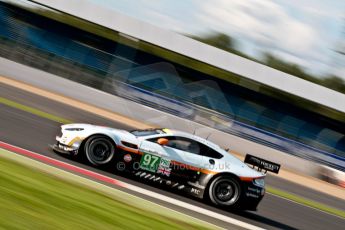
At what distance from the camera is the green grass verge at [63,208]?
6066 mm

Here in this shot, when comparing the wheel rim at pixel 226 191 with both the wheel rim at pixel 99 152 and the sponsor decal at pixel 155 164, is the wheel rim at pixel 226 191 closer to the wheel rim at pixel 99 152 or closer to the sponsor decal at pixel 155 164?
the sponsor decal at pixel 155 164

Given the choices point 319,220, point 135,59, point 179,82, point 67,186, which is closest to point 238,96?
point 179,82

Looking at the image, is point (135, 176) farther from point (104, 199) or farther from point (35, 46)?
point (35, 46)

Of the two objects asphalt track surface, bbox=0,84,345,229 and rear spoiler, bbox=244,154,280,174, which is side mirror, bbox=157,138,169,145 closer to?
asphalt track surface, bbox=0,84,345,229

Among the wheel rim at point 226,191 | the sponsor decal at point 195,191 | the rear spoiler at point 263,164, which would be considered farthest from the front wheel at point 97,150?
the rear spoiler at point 263,164

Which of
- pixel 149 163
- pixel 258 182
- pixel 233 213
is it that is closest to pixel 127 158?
pixel 149 163

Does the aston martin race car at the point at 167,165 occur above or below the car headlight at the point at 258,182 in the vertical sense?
below

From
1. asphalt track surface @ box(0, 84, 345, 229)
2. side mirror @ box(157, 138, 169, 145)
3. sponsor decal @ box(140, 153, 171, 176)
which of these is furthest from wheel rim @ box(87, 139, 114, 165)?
side mirror @ box(157, 138, 169, 145)

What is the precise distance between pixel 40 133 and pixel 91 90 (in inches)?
473

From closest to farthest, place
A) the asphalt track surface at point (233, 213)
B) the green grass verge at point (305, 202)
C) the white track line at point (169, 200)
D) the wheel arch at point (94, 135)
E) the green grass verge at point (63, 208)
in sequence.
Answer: the green grass verge at point (63, 208) → the white track line at point (169, 200) → the asphalt track surface at point (233, 213) → the wheel arch at point (94, 135) → the green grass verge at point (305, 202)

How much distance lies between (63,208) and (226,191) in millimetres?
5390

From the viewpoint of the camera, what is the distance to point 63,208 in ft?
22.5

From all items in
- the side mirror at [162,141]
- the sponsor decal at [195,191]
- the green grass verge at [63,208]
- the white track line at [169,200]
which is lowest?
the green grass verge at [63,208]

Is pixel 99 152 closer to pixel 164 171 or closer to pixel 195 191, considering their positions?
pixel 164 171
